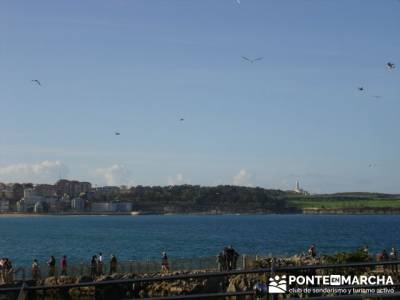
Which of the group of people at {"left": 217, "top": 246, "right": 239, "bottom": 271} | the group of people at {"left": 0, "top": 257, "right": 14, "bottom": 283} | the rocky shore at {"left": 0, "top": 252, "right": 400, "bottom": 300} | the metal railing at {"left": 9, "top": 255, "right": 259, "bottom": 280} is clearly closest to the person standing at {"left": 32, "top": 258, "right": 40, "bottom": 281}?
the metal railing at {"left": 9, "top": 255, "right": 259, "bottom": 280}

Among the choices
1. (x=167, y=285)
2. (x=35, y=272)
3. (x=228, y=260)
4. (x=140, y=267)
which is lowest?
(x=167, y=285)

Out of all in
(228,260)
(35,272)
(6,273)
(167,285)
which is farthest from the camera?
(35,272)

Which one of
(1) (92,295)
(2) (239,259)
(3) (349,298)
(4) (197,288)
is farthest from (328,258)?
(3) (349,298)

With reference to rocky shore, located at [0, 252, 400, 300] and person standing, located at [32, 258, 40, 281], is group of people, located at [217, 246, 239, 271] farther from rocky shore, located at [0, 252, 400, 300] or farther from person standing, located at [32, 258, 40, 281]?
person standing, located at [32, 258, 40, 281]

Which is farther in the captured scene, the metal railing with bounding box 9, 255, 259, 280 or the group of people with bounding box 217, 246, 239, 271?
the metal railing with bounding box 9, 255, 259, 280

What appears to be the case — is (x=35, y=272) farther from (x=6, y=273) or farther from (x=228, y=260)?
(x=228, y=260)

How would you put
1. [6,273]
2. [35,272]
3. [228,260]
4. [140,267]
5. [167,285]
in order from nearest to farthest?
[167,285]
[6,273]
[228,260]
[35,272]
[140,267]

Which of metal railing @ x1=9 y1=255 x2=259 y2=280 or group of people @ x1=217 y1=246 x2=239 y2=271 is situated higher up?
group of people @ x1=217 y1=246 x2=239 y2=271

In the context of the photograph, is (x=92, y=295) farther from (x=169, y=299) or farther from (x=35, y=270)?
(x=169, y=299)

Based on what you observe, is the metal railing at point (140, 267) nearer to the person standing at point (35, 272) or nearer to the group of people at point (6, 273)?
the person standing at point (35, 272)

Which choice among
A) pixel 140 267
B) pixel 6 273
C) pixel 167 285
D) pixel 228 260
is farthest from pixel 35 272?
pixel 228 260

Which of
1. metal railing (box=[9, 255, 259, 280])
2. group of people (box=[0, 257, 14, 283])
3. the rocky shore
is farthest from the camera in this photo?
metal railing (box=[9, 255, 259, 280])

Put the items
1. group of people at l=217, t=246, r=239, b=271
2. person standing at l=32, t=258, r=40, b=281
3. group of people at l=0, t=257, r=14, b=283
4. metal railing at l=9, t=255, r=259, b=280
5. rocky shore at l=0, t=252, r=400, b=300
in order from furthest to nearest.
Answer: metal railing at l=9, t=255, r=259, b=280 → person standing at l=32, t=258, r=40, b=281 → group of people at l=217, t=246, r=239, b=271 → group of people at l=0, t=257, r=14, b=283 → rocky shore at l=0, t=252, r=400, b=300

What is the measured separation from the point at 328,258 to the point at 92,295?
9962mm
